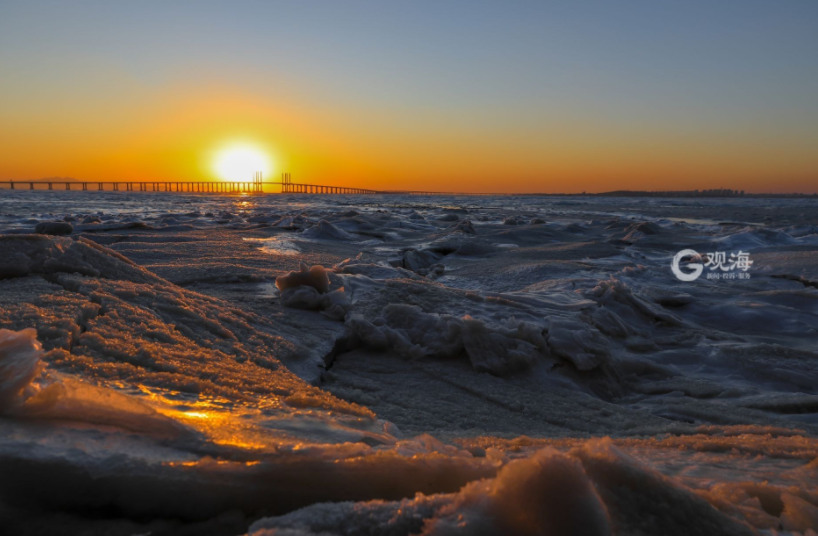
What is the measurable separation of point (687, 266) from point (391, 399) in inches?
239

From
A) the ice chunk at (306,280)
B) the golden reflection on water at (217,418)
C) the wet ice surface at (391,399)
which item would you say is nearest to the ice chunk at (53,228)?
the wet ice surface at (391,399)

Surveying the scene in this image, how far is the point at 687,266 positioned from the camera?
6969 mm

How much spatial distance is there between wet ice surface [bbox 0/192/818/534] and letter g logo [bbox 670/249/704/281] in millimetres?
505

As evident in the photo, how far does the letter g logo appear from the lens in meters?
6.25

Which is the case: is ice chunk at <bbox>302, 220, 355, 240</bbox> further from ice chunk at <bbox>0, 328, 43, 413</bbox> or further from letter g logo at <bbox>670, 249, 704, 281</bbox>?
ice chunk at <bbox>0, 328, 43, 413</bbox>

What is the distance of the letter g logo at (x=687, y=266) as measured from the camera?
20.5 ft

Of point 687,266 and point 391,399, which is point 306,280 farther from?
point 687,266

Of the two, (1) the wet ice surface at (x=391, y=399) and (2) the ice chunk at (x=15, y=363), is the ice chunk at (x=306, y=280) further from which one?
(2) the ice chunk at (x=15, y=363)

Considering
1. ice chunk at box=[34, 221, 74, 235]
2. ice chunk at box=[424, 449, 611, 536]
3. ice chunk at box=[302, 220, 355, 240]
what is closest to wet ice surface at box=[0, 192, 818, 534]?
ice chunk at box=[424, 449, 611, 536]

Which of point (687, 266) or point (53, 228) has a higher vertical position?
point (53, 228)

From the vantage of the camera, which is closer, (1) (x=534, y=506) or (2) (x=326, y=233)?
(1) (x=534, y=506)

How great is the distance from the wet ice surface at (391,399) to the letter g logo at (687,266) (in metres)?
0.50

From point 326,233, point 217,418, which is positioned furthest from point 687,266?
point 217,418

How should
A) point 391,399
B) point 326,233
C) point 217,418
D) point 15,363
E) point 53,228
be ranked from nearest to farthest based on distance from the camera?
1. point 15,363
2. point 217,418
3. point 391,399
4. point 53,228
5. point 326,233
